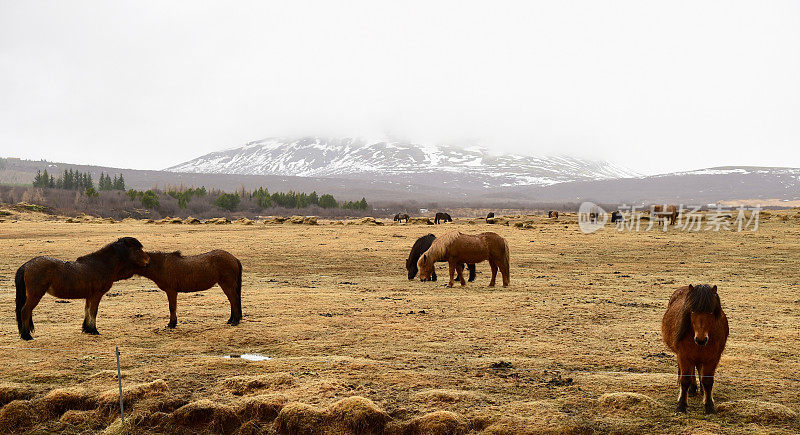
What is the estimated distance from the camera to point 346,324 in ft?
37.8

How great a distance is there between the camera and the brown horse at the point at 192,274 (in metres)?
11.1

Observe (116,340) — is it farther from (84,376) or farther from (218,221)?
(218,221)

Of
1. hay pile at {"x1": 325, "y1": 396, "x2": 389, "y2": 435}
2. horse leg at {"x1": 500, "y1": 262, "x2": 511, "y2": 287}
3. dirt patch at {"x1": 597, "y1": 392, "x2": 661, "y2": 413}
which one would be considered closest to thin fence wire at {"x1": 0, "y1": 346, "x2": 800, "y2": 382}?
dirt patch at {"x1": 597, "y1": 392, "x2": 661, "y2": 413}

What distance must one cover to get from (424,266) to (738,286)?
10159mm

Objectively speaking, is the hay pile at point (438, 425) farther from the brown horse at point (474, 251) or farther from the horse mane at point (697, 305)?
the brown horse at point (474, 251)

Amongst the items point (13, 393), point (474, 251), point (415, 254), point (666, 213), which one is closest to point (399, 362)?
point (13, 393)

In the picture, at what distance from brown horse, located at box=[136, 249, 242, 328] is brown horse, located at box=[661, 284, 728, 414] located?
8471 mm

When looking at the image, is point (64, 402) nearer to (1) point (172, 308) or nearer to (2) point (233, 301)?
(1) point (172, 308)

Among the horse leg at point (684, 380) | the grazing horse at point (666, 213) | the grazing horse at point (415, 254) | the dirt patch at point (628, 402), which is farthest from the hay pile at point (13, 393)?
the grazing horse at point (666, 213)

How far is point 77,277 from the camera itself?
9.94m

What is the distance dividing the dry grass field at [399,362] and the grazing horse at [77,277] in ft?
1.84

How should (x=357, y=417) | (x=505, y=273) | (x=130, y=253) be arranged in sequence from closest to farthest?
(x=357, y=417), (x=130, y=253), (x=505, y=273)

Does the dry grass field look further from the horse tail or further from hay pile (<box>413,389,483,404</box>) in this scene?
the horse tail

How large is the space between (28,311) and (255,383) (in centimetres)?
519
